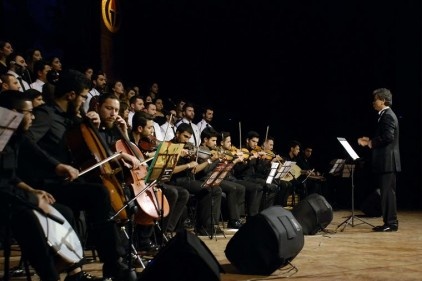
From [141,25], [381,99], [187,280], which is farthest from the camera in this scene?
[141,25]

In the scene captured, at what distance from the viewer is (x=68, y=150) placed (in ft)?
13.5

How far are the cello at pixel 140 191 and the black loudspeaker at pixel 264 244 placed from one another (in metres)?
0.70

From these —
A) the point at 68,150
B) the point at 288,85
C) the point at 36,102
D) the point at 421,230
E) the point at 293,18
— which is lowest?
the point at 421,230

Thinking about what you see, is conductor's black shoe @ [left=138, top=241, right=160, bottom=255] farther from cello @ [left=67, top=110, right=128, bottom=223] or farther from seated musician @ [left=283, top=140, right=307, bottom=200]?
seated musician @ [left=283, top=140, right=307, bottom=200]

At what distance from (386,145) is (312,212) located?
4.49 feet

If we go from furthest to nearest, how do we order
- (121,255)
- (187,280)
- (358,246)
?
(358,246), (121,255), (187,280)

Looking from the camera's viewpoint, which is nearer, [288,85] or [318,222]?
[318,222]

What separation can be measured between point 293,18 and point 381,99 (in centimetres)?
650

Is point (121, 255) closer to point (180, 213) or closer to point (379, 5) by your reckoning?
point (180, 213)

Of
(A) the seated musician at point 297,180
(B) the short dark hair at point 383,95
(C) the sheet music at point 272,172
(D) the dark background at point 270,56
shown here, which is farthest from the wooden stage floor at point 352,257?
(D) the dark background at point 270,56

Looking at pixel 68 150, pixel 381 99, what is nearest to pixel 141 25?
pixel 381 99

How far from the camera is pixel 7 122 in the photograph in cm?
292

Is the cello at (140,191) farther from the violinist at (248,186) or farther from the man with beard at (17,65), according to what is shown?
the violinist at (248,186)

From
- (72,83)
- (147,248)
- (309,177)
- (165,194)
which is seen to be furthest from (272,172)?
(72,83)
